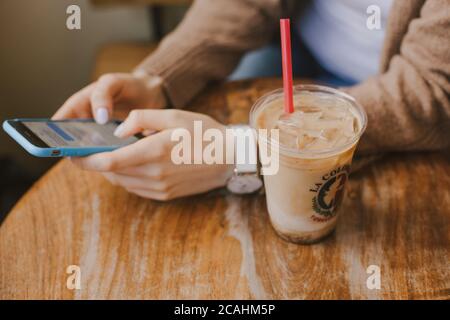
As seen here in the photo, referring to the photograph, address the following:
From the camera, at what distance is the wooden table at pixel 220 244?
731 millimetres

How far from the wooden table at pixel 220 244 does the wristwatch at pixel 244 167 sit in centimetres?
2

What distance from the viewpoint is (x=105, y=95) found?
940mm

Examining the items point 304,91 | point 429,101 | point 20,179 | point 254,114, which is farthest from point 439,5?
point 20,179

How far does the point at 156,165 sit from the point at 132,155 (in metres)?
0.06

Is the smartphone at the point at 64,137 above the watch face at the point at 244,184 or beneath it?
above

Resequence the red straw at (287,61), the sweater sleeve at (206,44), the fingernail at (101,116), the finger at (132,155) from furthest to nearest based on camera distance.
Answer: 1. the sweater sleeve at (206,44)
2. the fingernail at (101,116)
3. the finger at (132,155)
4. the red straw at (287,61)

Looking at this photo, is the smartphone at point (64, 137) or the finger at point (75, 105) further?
the finger at point (75, 105)

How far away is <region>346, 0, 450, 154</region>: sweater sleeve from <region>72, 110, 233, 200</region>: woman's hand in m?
0.29

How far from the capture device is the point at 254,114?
737mm

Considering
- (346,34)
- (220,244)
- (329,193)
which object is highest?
(346,34)

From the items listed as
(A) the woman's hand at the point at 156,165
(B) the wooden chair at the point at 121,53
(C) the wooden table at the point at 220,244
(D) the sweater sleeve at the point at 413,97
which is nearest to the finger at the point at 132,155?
(A) the woman's hand at the point at 156,165

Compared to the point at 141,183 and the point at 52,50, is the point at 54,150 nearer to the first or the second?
the point at 141,183

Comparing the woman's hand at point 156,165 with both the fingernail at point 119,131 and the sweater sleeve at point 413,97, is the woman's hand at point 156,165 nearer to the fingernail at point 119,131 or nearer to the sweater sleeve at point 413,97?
the fingernail at point 119,131

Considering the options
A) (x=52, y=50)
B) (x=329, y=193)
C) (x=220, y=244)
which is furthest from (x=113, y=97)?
(x=52, y=50)
